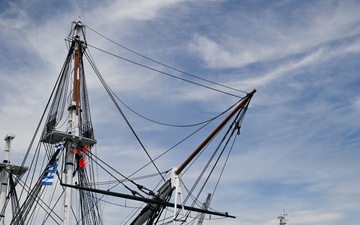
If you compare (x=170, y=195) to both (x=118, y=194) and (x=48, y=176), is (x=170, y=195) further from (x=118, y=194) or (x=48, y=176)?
(x=48, y=176)

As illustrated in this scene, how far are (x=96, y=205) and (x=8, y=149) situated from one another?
8.43 metres

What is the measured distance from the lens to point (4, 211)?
3650cm

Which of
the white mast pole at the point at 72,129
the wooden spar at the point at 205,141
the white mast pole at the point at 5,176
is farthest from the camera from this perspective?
Result: the white mast pole at the point at 5,176

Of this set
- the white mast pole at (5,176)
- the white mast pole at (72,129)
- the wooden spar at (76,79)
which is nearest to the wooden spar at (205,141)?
the white mast pole at (72,129)

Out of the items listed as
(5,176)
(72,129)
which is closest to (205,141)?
(72,129)

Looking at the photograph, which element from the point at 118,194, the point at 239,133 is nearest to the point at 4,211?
the point at 118,194

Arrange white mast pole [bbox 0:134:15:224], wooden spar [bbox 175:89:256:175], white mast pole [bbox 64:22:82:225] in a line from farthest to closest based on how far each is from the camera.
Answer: white mast pole [bbox 0:134:15:224], white mast pole [bbox 64:22:82:225], wooden spar [bbox 175:89:256:175]

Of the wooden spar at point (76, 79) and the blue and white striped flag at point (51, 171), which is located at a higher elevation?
the wooden spar at point (76, 79)

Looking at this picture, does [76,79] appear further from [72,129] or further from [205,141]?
[205,141]

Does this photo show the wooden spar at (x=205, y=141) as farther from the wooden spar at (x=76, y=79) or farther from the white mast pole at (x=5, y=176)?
the white mast pole at (x=5, y=176)

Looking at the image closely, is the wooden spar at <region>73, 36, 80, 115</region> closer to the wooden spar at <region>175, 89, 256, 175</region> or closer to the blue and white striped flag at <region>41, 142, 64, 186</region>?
the blue and white striped flag at <region>41, 142, 64, 186</region>

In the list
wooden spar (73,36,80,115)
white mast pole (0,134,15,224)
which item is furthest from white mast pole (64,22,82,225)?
white mast pole (0,134,15,224)

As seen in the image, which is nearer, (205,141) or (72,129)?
(205,141)

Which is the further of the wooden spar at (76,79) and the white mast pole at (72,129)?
the wooden spar at (76,79)
